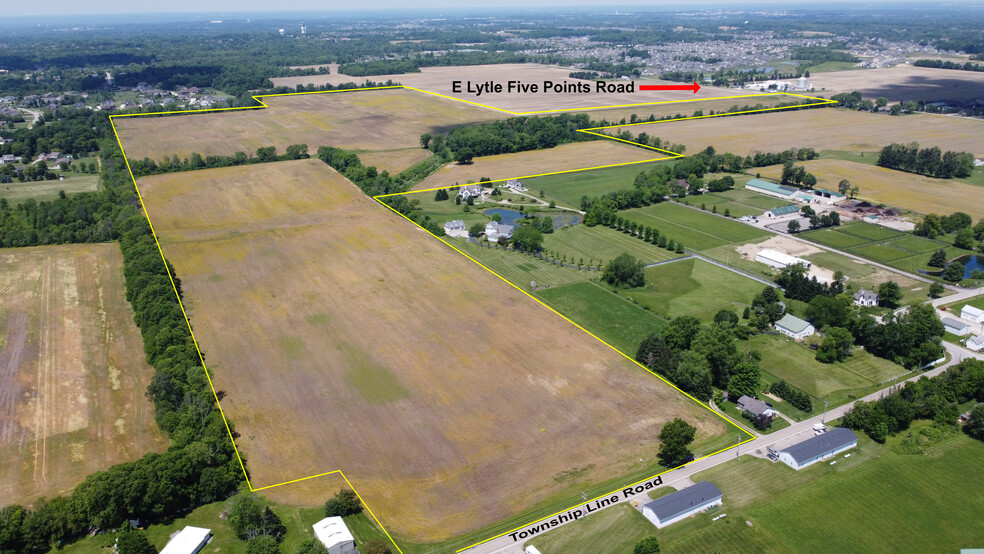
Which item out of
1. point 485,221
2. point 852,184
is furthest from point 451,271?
point 852,184

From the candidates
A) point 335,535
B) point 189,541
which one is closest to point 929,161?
point 335,535

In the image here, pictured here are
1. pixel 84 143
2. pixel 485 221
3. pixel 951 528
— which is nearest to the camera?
pixel 951 528

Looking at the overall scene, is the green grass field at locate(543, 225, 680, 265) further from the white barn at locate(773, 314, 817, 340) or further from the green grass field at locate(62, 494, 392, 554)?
the green grass field at locate(62, 494, 392, 554)

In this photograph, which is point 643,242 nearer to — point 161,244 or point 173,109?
point 161,244

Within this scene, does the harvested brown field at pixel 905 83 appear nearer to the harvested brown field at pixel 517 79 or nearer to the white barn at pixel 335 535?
the harvested brown field at pixel 517 79

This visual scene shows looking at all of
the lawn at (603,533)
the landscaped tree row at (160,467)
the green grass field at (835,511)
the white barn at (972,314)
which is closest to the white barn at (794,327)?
the white barn at (972,314)

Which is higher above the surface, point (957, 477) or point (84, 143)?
point (84, 143)

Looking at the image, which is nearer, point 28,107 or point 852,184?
point 852,184
